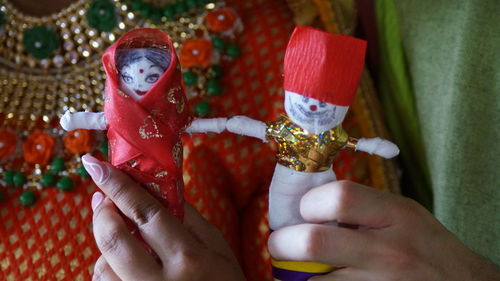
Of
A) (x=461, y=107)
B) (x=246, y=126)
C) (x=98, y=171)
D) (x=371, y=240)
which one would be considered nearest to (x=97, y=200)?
(x=98, y=171)

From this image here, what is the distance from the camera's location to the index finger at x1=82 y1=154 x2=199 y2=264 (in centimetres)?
49

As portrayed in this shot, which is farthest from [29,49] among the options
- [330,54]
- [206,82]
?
[330,54]

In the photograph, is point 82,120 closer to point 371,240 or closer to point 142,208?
point 142,208

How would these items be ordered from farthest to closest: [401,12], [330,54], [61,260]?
[401,12] < [61,260] < [330,54]

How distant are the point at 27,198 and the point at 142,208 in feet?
0.93

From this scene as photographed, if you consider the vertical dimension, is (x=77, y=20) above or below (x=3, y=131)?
above

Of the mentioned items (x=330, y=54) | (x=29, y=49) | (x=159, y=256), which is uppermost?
(x=330, y=54)

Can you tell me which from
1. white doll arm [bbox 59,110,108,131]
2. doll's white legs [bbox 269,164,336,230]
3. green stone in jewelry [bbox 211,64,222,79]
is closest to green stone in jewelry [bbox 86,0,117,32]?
green stone in jewelry [bbox 211,64,222,79]

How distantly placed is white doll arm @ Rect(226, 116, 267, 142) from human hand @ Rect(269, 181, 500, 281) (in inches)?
3.1

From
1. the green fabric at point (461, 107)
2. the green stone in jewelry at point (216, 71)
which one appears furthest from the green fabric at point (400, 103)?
the green stone in jewelry at point (216, 71)

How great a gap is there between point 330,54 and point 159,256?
0.85 feet

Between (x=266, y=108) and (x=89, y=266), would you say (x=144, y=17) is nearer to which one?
(x=266, y=108)

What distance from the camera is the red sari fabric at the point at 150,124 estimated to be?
48 centimetres

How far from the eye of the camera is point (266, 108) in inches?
29.0
